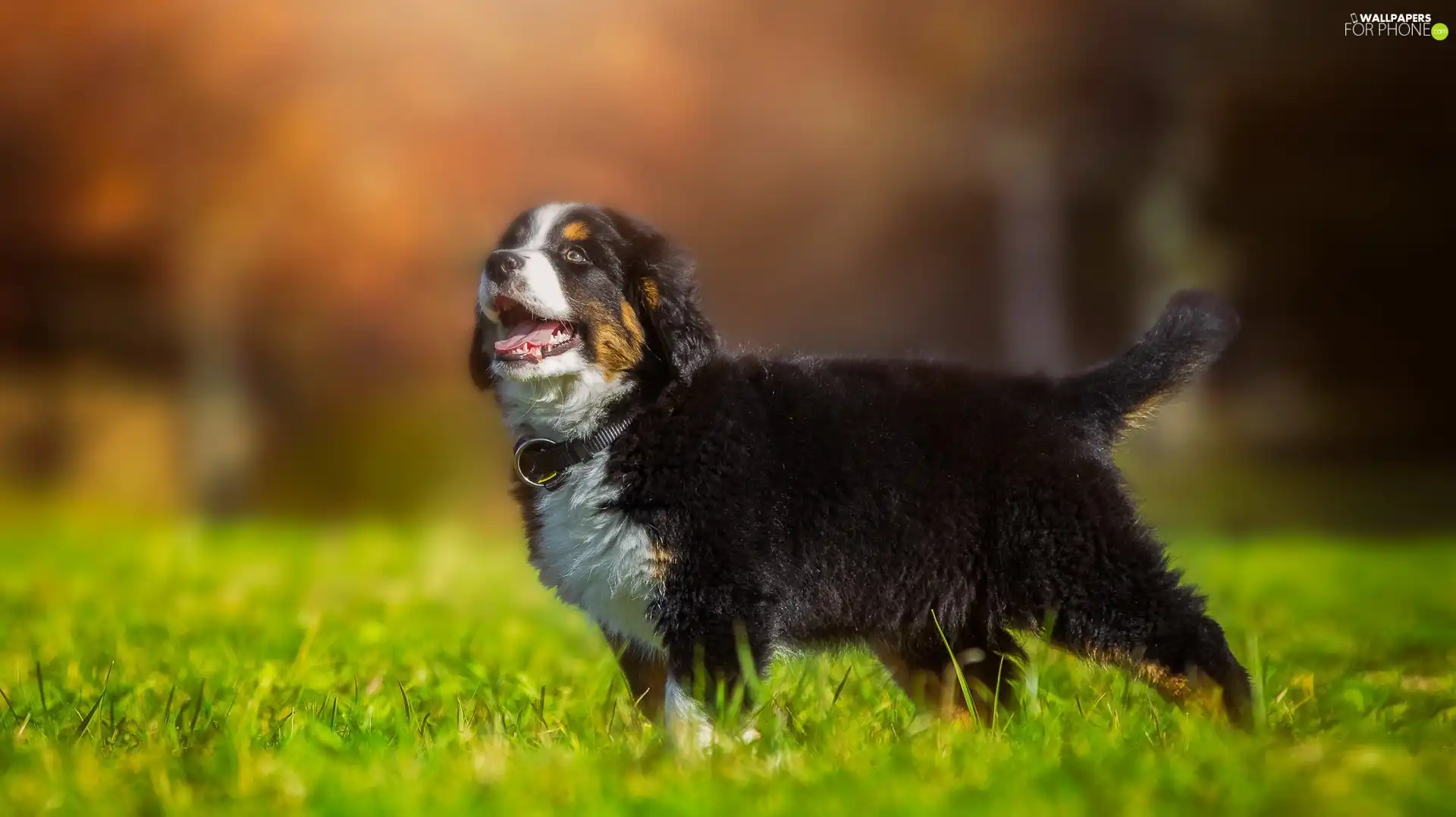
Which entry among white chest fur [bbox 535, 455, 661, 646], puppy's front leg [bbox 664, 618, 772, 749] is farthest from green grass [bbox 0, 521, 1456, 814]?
white chest fur [bbox 535, 455, 661, 646]

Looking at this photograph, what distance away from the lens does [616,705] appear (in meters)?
3.70

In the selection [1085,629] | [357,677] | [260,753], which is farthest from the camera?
[357,677]

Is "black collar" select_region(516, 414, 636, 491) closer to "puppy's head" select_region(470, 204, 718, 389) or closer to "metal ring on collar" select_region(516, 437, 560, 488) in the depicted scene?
"metal ring on collar" select_region(516, 437, 560, 488)

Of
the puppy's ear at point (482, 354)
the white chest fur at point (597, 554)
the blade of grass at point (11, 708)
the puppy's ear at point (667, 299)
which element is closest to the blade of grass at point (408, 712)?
the white chest fur at point (597, 554)

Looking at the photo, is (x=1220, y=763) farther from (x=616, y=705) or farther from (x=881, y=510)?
(x=616, y=705)

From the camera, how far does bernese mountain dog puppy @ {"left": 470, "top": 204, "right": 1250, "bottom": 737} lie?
3.56m

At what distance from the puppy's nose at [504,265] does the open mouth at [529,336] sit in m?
0.07

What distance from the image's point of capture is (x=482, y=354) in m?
4.11

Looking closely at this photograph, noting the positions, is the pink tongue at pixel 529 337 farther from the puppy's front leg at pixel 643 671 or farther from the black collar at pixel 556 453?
the puppy's front leg at pixel 643 671

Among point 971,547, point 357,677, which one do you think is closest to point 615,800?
point 971,547

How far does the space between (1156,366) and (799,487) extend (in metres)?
1.14

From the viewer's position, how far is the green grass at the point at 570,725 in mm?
2570

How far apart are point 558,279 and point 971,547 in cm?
140

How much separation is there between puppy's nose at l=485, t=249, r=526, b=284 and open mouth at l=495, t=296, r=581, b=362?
7 cm
